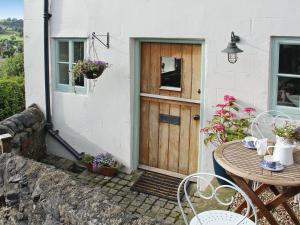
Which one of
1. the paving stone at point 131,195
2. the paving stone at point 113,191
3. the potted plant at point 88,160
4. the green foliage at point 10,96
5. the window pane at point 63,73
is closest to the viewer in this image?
the paving stone at point 131,195

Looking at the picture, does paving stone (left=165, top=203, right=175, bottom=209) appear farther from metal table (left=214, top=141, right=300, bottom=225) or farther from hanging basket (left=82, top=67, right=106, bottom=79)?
hanging basket (left=82, top=67, right=106, bottom=79)

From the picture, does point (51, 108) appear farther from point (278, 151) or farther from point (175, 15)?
point (278, 151)

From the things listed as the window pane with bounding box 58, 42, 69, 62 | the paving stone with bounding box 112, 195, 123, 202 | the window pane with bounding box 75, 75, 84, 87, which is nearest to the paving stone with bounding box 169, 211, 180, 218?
the paving stone with bounding box 112, 195, 123, 202

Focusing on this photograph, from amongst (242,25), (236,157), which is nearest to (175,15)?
(242,25)

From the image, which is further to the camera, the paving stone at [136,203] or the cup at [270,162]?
the paving stone at [136,203]

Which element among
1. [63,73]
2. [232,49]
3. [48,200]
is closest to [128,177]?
[63,73]

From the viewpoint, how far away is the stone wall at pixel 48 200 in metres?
3.51

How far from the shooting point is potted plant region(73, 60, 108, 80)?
6793 millimetres

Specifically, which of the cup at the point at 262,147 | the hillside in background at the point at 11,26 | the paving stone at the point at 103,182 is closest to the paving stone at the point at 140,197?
the paving stone at the point at 103,182

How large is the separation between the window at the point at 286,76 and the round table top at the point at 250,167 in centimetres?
99

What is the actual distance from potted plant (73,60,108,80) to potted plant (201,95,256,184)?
1993mm

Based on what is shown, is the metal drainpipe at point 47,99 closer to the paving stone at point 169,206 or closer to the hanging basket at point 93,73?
the hanging basket at point 93,73

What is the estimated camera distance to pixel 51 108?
796cm

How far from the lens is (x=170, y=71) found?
6.66 meters
